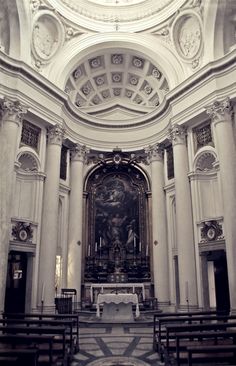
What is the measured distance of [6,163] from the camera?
442 inches

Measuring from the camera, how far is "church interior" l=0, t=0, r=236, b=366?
12023 millimetres

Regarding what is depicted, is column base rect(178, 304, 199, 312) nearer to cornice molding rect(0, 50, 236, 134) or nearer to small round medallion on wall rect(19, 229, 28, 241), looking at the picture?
small round medallion on wall rect(19, 229, 28, 241)

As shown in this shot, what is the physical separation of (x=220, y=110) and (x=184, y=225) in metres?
4.70

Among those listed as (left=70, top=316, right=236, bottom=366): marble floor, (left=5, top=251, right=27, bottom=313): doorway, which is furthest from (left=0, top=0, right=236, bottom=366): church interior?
(left=70, top=316, right=236, bottom=366): marble floor

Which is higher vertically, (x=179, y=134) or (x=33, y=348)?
(x=179, y=134)

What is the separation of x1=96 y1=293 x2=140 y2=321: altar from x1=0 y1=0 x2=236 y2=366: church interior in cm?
5

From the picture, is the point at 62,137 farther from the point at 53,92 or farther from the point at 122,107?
the point at 122,107

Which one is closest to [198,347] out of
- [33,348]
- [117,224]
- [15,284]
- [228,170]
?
[33,348]

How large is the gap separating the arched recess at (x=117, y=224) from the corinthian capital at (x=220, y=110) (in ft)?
18.6

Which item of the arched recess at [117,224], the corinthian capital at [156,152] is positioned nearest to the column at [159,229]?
the corinthian capital at [156,152]

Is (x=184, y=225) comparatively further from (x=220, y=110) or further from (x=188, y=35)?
(x=188, y=35)

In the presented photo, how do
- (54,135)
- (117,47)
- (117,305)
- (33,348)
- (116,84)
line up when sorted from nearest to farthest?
(33,348) < (117,305) < (54,135) < (117,47) < (116,84)

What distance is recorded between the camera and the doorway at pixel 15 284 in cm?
1188

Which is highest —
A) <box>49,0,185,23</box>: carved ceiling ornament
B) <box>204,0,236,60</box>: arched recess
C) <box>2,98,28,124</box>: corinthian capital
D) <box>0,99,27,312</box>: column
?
<box>49,0,185,23</box>: carved ceiling ornament
